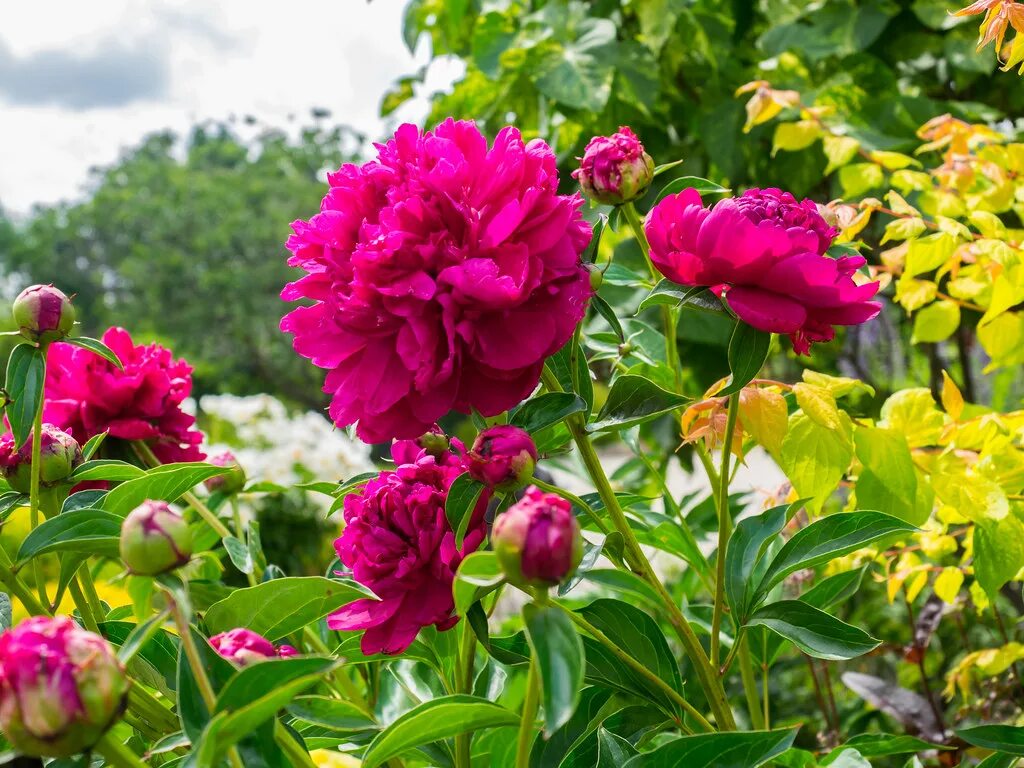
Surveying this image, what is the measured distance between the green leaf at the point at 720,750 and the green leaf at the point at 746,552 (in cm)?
13

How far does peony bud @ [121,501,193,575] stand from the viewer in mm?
339

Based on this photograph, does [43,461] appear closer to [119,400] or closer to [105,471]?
[105,471]

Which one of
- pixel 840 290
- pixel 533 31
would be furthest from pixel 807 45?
pixel 840 290

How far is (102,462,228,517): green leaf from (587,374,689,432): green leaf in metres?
0.19

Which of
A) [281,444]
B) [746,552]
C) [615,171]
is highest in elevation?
[615,171]

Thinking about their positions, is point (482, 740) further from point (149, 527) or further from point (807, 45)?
point (807, 45)

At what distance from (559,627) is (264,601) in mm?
181

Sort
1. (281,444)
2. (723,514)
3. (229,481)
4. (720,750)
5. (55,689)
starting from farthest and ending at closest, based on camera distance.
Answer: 1. (281,444)
2. (229,481)
3. (723,514)
4. (720,750)
5. (55,689)

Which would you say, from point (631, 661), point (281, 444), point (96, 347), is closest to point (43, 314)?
point (96, 347)

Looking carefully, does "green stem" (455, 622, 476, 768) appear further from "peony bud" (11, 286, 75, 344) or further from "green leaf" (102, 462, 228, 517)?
"peony bud" (11, 286, 75, 344)

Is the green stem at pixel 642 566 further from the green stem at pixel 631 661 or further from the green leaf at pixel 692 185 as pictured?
the green leaf at pixel 692 185

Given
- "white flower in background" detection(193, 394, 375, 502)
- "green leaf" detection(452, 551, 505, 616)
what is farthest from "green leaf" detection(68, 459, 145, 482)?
"white flower in background" detection(193, 394, 375, 502)

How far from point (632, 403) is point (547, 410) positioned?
2.0 inches

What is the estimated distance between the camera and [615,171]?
0.55 metres
